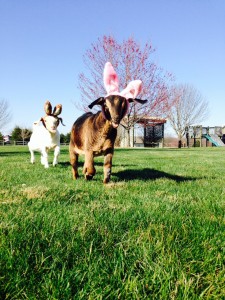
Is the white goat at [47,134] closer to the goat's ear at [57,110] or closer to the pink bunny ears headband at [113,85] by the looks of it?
the goat's ear at [57,110]

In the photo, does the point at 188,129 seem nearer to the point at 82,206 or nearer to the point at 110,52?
the point at 110,52

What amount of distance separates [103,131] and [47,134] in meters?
3.73

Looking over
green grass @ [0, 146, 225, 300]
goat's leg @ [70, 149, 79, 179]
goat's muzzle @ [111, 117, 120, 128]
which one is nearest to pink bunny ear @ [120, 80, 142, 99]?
goat's muzzle @ [111, 117, 120, 128]

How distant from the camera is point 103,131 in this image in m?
4.50

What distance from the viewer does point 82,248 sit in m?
1.65

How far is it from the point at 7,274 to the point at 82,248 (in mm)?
438

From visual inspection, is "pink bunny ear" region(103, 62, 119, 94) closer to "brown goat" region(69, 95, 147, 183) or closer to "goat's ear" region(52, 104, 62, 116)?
"brown goat" region(69, 95, 147, 183)

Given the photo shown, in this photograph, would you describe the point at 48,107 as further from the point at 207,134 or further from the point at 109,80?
the point at 207,134

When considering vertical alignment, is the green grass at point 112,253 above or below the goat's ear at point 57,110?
below

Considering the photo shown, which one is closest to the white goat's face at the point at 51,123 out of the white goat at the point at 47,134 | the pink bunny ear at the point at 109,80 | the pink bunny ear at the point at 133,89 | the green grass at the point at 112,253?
the white goat at the point at 47,134

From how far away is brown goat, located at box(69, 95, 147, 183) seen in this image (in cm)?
409

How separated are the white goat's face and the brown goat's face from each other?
3476mm

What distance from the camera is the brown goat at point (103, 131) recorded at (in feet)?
13.4

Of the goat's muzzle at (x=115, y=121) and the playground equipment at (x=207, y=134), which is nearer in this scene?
the goat's muzzle at (x=115, y=121)
